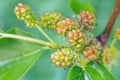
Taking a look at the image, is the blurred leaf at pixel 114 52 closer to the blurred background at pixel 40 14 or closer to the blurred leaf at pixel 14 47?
the blurred background at pixel 40 14

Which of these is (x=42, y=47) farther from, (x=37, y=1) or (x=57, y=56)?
(x=37, y=1)

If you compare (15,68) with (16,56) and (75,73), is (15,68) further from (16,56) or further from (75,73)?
(75,73)

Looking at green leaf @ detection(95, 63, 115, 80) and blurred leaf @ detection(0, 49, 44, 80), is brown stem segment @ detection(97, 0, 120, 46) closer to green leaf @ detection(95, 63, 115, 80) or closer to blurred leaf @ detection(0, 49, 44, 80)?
green leaf @ detection(95, 63, 115, 80)

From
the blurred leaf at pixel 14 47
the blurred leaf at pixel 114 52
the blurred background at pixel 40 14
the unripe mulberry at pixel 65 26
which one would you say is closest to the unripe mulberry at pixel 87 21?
the unripe mulberry at pixel 65 26

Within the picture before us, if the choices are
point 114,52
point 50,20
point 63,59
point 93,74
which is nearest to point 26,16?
point 50,20

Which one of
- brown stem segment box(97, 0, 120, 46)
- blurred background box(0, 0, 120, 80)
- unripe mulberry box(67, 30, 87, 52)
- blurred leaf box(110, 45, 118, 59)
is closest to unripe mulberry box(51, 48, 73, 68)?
unripe mulberry box(67, 30, 87, 52)
